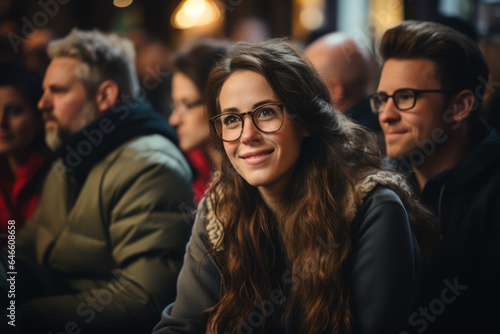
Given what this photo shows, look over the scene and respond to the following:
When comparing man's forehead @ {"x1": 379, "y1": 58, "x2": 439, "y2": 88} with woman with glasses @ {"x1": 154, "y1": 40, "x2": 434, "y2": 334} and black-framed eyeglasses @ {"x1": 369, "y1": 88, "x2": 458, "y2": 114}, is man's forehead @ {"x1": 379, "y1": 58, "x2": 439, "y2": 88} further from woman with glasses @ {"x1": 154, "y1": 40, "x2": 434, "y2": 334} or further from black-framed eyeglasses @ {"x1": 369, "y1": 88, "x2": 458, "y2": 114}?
woman with glasses @ {"x1": 154, "y1": 40, "x2": 434, "y2": 334}

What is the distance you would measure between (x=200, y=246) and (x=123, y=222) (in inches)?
22.4

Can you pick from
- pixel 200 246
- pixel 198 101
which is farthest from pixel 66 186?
pixel 200 246

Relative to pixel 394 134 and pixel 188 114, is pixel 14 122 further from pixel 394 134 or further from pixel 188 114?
pixel 394 134

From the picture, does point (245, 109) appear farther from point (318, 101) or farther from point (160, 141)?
point (160, 141)

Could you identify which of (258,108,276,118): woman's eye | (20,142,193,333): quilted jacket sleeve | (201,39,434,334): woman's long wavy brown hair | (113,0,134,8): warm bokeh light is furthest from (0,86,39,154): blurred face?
(113,0,134,8): warm bokeh light

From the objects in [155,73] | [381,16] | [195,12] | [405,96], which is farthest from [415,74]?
[195,12]

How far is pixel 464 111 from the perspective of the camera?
183 cm

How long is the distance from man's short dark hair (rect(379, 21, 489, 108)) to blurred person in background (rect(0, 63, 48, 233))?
6.31 feet

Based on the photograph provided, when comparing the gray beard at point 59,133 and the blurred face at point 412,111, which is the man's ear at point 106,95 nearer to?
the gray beard at point 59,133

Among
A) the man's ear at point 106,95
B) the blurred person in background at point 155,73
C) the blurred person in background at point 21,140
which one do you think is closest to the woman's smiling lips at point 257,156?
the man's ear at point 106,95

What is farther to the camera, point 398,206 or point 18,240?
point 18,240

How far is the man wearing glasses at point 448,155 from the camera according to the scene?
1712 mm

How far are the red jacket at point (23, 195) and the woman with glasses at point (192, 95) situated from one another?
0.81 metres

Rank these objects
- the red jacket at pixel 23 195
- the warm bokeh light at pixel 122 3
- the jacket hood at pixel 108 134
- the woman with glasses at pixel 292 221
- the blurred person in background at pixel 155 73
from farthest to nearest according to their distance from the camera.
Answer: the warm bokeh light at pixel 122 3 < the blurred person in background at pixel 155 73 < the red jacket at pixel 23 195 < the jacket hood at pixel 108 134 < the woman with glasses at pixel 292 221
